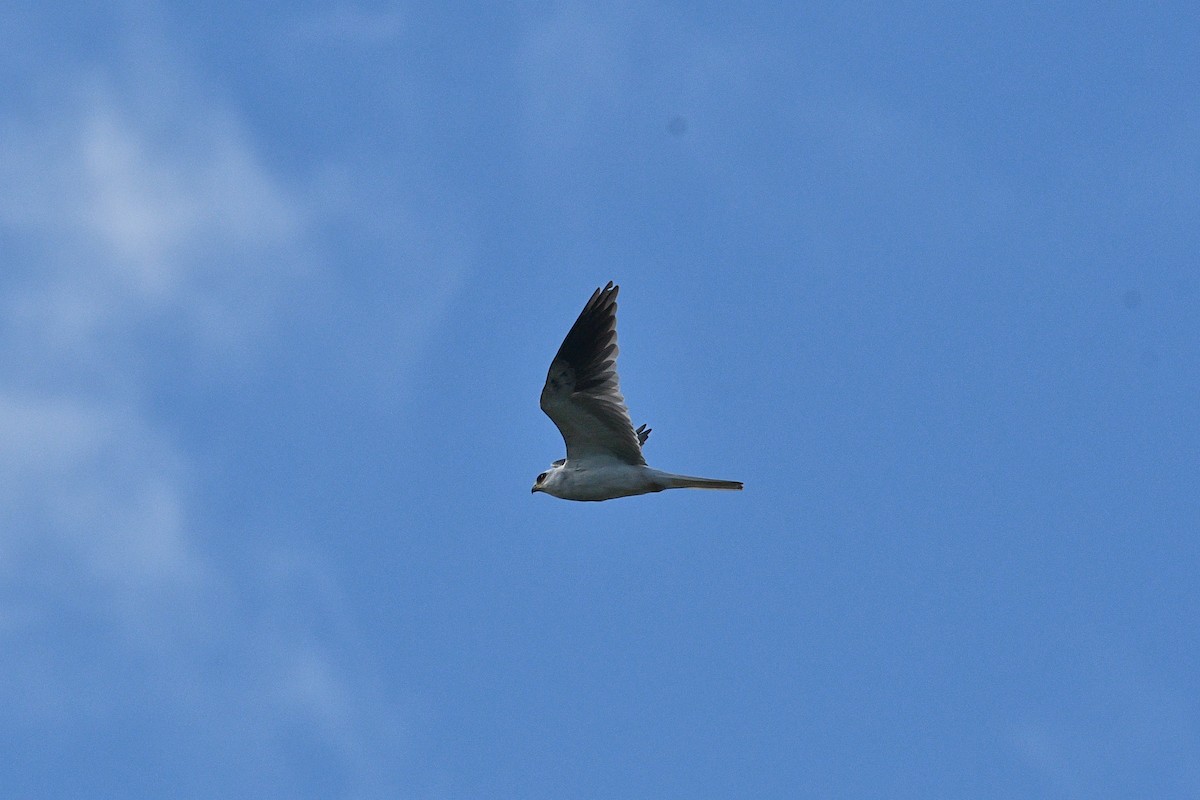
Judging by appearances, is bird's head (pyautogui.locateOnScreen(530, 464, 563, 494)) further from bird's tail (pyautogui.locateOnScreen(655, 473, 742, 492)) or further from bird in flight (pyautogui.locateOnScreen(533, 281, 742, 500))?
bird's tail (pyautogui.locateOnScreen(655, 473, 742, 492))

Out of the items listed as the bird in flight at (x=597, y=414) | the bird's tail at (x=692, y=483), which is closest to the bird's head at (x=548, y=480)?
the bird in flight at (x=597, y=414)

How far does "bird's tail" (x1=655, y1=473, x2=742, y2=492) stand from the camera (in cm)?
1366

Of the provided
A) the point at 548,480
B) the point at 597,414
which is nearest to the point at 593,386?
the point at 597,414

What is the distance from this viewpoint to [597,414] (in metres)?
14.2

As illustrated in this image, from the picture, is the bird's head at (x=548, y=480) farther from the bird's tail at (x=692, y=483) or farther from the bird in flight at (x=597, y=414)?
the bird's tail at (x=692, y=483)

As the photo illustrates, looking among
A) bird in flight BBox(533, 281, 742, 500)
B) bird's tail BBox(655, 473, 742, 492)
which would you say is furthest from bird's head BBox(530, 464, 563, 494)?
bird's tail BBox(655, 473, 742, 492)

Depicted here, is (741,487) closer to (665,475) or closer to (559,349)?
(665,475)

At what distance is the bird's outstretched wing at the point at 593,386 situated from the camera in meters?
14.2

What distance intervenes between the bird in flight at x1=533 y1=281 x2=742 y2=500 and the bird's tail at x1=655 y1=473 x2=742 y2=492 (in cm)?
1

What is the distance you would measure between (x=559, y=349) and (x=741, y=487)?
2.79 m

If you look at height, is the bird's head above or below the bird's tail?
above

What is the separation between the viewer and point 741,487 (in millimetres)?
13625

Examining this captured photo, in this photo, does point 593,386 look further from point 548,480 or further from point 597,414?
point 548,480

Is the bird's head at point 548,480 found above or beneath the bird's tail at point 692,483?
above
